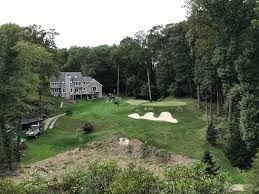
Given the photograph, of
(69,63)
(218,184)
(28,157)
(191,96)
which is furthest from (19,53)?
(69,63)

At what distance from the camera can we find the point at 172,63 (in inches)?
2872

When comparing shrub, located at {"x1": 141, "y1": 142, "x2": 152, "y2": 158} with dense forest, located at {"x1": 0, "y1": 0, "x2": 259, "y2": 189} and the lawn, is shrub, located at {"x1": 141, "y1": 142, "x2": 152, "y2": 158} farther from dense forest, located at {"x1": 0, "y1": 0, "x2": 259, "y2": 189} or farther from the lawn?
dense forest, located at {"x1": 0, "y1": 0, "x2": 259, "y2": 189}

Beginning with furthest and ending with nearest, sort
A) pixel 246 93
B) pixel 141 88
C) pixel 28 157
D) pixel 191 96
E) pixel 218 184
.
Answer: pixel 141 88 → pixel 191 96 → pixel 28 157 → pixel 246 93 → pixel 218 184

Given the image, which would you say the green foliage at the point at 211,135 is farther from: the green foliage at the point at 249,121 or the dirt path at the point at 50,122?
the dirt path at the point at 50,122

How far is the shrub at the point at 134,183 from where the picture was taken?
2025 centimetres

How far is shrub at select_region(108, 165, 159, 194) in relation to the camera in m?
20.2

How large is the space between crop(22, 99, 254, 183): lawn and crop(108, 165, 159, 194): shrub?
58.1 ft

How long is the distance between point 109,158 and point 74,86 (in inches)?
1916

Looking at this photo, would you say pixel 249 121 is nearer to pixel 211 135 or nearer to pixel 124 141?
pixel 211 135

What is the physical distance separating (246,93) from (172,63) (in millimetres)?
31754

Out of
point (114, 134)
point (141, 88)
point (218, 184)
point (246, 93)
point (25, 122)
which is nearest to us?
point (218, 184)

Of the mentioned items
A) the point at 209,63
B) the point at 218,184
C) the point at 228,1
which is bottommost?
the point at 218,184

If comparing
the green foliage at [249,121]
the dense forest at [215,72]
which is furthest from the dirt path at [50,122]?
the green foliage at [249,121]

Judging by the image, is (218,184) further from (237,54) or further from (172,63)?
(172,63)
